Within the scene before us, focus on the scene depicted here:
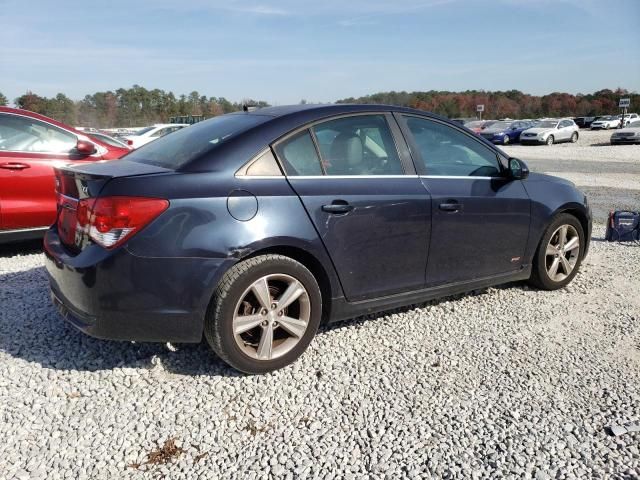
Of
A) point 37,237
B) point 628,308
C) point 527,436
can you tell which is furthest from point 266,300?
point 37,237

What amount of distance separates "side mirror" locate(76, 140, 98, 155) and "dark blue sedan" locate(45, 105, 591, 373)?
2366 millimetres

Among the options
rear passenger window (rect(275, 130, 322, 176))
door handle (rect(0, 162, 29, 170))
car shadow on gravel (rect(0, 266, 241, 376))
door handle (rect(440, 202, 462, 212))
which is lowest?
car shadow on gravel (rect(0, 266, 241, 376))

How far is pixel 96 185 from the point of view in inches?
117

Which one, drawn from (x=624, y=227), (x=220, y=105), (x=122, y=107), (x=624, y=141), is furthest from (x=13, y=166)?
(x=220, y=105)

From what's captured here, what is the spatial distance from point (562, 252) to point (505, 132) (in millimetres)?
32855

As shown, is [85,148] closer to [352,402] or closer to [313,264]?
[313,264]

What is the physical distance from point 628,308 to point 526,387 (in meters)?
1.86

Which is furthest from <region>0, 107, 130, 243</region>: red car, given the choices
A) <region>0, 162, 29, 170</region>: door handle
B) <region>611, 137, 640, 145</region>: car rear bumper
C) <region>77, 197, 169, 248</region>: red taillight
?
<region>611, 137, 640, 145</region>: car rear bumper

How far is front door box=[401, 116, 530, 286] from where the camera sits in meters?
3.86

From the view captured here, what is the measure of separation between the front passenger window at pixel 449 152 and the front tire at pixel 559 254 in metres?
0.86

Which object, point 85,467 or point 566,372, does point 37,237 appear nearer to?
point 85,467

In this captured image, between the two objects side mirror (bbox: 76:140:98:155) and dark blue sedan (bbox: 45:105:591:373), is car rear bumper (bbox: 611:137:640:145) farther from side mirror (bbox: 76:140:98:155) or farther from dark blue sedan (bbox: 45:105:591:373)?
side mirror (bbox: 76:140:98:155)

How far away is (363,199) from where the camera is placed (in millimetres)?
3463

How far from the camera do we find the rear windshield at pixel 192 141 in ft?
10.8
